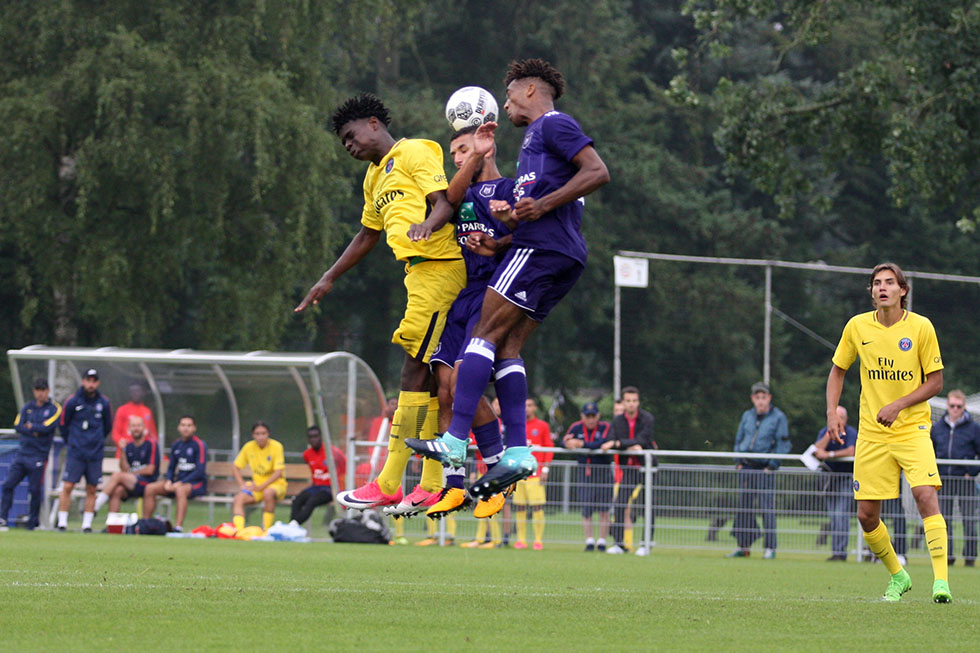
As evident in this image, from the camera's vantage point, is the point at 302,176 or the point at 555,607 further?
the point at 302,176

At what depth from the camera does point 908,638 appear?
20.6 ft

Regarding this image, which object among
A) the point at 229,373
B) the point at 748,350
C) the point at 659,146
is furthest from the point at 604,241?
the point at 229,373

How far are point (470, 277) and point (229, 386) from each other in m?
13.0

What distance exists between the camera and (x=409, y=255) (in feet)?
25.6

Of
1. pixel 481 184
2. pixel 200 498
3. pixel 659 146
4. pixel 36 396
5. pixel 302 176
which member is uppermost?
pixel 659 146

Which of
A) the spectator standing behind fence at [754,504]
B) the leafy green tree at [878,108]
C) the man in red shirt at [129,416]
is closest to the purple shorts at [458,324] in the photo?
the spectator standing behind fence at [754,504]

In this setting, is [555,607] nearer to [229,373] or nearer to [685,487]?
Answer: [685,487]

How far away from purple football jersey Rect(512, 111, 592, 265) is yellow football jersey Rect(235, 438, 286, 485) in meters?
12.0

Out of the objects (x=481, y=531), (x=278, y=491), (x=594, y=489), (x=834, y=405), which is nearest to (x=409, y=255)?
(x=834, y=405)

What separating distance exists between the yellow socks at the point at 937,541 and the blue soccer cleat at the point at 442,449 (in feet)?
12.2

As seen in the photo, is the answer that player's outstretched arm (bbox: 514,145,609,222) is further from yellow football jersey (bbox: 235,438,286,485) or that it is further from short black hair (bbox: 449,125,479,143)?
yellow football jersey (bbox: 235,438,286,485)

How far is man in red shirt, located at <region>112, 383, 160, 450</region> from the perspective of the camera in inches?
763

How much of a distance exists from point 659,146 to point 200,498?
1048 inches

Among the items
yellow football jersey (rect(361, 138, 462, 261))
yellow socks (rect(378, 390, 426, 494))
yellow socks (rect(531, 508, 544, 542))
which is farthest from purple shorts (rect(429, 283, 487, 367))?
yellow socks (rect(531, 508, 544, 542))
